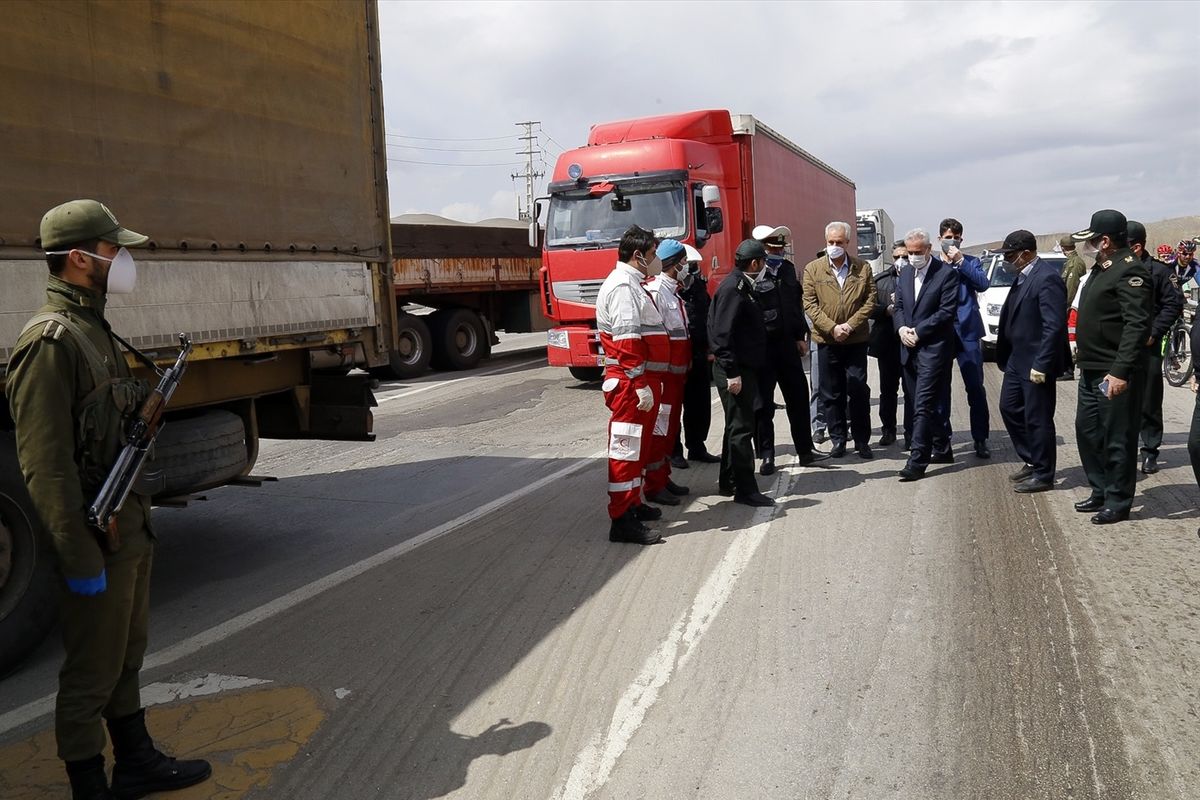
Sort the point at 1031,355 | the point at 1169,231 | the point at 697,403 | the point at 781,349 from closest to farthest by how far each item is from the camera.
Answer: the point at 1031,355, the point at 781,349, the point at 697,403, the point at 1169,231

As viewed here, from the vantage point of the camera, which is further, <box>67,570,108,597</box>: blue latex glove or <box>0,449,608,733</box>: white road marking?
<box>0,449,608,733</box>: white road marking

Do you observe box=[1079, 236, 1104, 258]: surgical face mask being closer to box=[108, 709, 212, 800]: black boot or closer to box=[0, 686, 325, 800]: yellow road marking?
box=[0, 686, 325, 800]: yellow road marking

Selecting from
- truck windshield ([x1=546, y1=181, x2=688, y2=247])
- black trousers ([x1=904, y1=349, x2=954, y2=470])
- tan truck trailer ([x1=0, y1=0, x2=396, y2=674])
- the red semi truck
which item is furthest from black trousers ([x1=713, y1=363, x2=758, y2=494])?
the red semi truck

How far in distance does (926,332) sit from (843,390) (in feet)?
3.44

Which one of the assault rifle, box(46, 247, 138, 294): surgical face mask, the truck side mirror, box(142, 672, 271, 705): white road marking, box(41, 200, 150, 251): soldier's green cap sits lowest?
box(142, 672, 271, 705): white road marking

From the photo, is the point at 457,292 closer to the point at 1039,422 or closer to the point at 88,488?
the point at 1039,422

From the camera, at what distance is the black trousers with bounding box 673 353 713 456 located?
27.3 ft

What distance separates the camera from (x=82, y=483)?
321cm

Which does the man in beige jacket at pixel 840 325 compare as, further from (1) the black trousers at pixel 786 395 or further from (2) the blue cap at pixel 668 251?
(2) the blue cap at pixel 668 251

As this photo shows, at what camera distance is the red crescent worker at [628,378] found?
20.3 feet

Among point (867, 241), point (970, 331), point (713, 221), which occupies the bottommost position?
point (970, 331)

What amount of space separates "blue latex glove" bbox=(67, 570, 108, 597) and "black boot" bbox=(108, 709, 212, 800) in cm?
58

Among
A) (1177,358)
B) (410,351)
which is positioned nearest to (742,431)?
Answer: (1177,358)

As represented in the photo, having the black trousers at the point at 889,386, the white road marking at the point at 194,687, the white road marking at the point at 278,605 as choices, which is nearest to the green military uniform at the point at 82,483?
the white road marking at the point at 194,687
